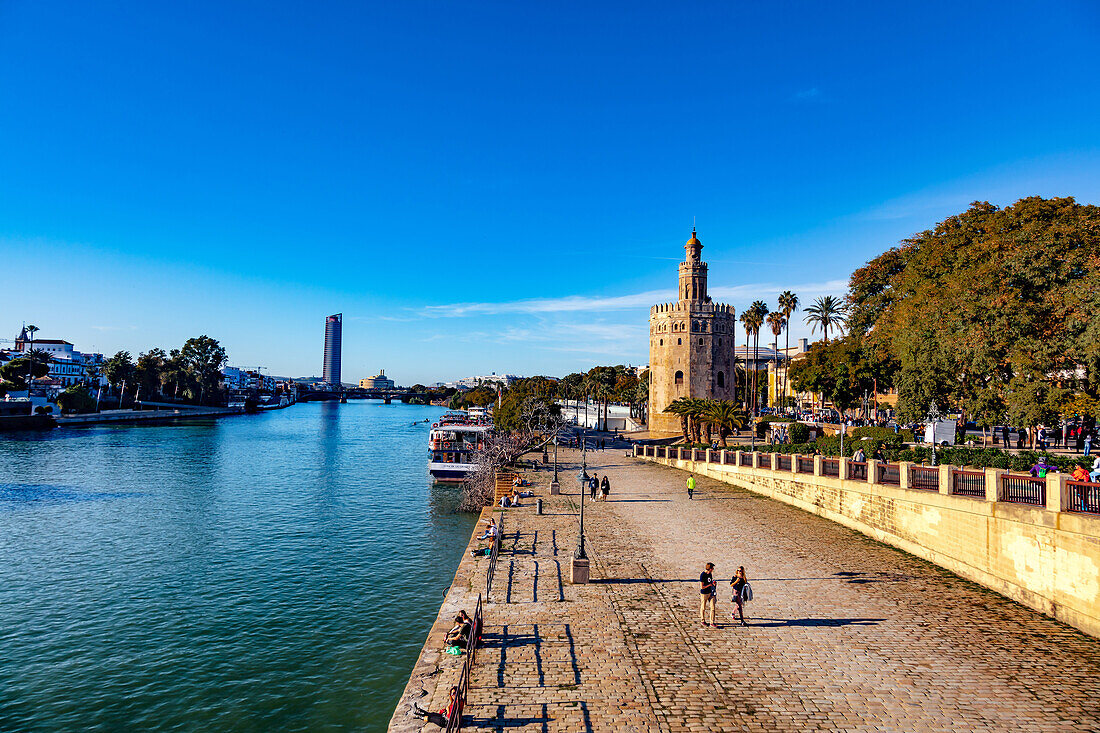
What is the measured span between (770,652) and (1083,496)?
890cm

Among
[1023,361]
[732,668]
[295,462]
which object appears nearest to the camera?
[732,668]

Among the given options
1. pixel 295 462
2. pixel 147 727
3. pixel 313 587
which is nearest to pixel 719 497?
pixel 313 587

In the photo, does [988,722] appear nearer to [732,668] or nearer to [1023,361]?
[732,668]

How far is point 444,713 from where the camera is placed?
959 cm

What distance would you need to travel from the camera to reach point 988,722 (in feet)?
32.4

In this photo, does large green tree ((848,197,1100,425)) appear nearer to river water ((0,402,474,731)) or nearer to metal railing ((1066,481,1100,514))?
metal railing ((1066,481,1100,514))

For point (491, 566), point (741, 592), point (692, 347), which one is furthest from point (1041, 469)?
point (692, 347)

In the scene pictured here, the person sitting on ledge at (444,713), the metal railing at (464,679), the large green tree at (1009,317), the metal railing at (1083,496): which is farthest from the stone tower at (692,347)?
the person sitting on ledge at (444,713)

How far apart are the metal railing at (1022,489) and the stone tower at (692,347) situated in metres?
51.9

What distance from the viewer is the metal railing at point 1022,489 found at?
16000mm

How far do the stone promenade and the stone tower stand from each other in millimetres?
48506

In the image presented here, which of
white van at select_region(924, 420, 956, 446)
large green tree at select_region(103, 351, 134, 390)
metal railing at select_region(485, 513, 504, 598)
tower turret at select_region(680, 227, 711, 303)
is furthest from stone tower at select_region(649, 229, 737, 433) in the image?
large green tree at select_region(103, 351, 134, 390)

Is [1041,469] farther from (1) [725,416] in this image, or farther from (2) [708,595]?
(1) [725,416]

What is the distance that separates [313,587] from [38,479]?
3542 centimetres
